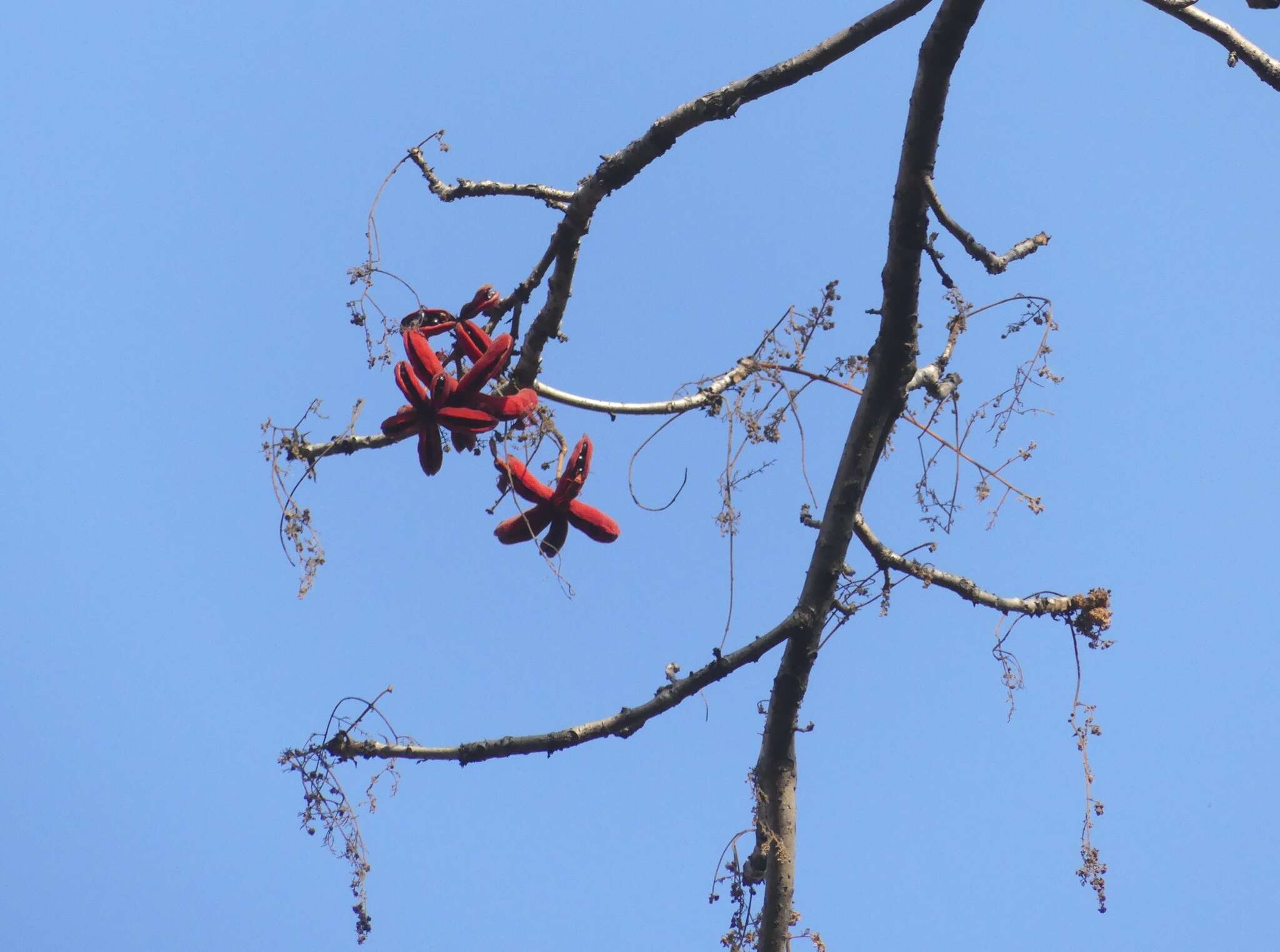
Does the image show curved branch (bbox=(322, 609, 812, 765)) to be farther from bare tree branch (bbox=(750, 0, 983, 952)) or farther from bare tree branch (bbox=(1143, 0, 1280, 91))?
bare tree branch (bbox=(1143, 0, 1280, 91))

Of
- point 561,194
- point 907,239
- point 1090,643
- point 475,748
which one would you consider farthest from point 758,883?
point 561,194

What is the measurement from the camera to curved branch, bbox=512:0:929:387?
12.0ft

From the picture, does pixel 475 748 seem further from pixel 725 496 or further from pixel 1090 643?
pixel 1090 643

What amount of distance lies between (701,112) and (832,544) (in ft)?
5.51

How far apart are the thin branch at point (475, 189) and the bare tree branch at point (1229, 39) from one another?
253 centimetres

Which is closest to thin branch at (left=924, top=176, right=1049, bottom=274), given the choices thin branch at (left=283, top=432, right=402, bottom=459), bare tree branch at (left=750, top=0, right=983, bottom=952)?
bare tree branch at (left=750, top=0, right=983, bottom=952)

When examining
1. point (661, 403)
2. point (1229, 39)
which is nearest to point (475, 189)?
point (661, 403)

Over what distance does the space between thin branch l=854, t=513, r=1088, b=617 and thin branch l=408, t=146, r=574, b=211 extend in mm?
1924

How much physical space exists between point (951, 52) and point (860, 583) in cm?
192

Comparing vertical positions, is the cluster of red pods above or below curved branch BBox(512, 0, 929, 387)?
below

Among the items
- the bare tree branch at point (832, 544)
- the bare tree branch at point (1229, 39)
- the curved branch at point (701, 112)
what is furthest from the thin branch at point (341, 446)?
the bare tree branch at point (1229, 39)

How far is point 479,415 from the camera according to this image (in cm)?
390

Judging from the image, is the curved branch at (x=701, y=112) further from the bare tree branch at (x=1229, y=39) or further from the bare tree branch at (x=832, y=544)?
the bare tree branch at (x=1229, y=39)

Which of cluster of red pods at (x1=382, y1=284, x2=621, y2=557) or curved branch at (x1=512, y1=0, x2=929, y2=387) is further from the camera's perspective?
cluster of red pods at (x1=382, y1=284, x2=621, y2=557)
